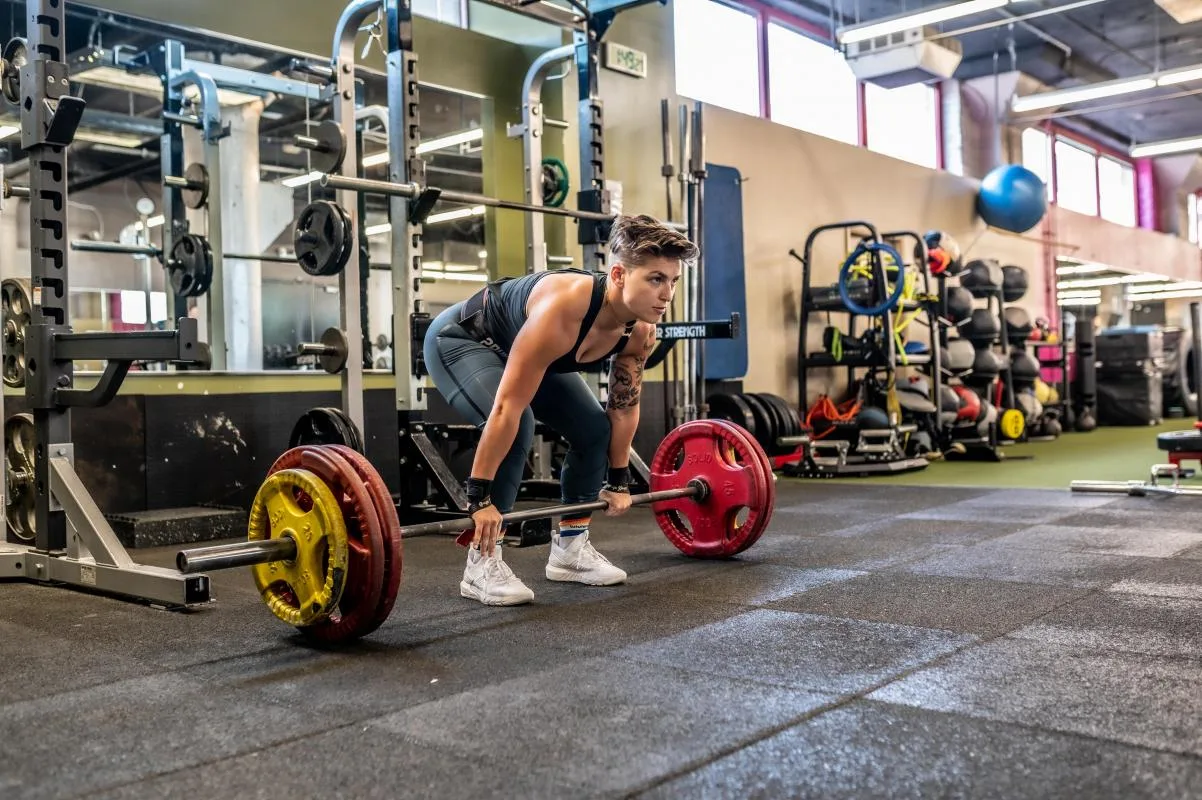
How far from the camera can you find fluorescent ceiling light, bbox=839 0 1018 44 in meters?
6.72

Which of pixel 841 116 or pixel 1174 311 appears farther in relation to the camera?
pixel 1174 311

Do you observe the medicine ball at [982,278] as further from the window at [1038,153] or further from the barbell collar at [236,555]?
the barbell collar at [236,555]

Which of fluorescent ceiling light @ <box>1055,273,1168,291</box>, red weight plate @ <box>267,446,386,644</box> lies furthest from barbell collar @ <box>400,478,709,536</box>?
fluorescent ceiling light @ <box>1055,273,1168,291</box>

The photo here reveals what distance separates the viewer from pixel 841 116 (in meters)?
8.68

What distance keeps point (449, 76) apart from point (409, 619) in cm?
366

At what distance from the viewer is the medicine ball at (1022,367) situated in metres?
8.56

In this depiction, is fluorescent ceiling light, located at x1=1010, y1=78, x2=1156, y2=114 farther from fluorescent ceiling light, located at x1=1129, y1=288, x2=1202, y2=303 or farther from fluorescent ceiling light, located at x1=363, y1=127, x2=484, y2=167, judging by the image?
fluorescent ceiling light, located at x1=1129, y1=288, x2=1202, y2=303

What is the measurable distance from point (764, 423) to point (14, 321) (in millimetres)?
3807

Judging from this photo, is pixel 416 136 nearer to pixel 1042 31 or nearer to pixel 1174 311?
pixel 1042 31

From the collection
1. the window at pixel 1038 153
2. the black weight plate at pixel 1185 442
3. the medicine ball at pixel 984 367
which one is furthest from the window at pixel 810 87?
the black weight plate at pixel 1185 442

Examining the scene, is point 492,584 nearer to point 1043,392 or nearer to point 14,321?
point 14,321

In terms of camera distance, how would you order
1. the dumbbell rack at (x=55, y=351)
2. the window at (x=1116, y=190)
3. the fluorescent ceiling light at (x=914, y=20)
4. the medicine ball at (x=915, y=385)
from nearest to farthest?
the dumbbell rack at (x=55, y=351) < the fluorescent ceiling light at (x=914, y=20) < the medicine ball at (x=915, y=385) < the window at (x=1116, y=190)

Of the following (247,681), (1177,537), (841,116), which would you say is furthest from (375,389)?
(841,116)

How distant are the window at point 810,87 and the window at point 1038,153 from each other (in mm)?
3380
